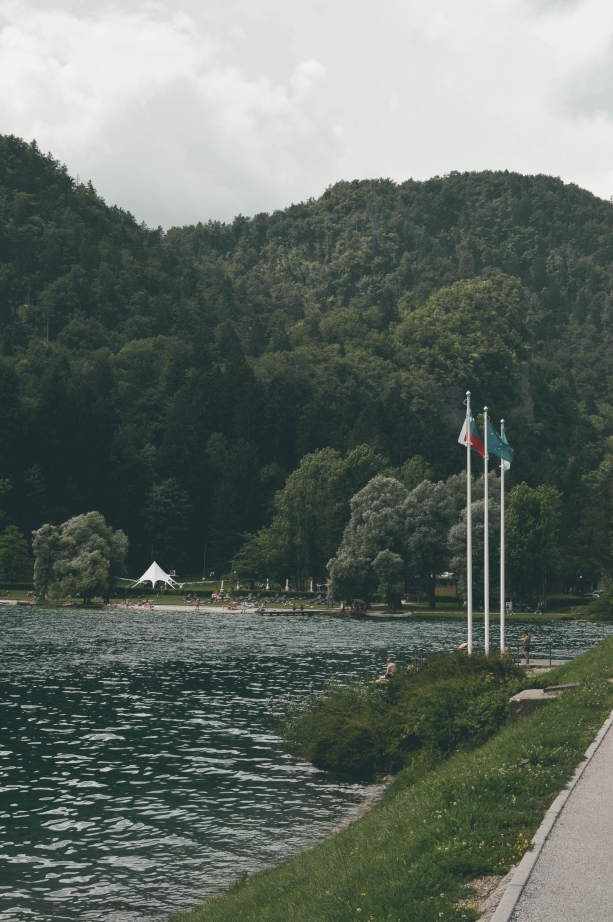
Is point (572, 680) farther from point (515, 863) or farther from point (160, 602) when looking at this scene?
point (160, 602)

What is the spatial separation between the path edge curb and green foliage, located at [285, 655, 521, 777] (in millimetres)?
7808

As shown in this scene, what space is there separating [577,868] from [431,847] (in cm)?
212

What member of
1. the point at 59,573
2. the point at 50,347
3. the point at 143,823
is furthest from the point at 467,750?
the point at 50,347

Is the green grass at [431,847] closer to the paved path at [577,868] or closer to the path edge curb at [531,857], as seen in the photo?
the path edge curb at [531,857]

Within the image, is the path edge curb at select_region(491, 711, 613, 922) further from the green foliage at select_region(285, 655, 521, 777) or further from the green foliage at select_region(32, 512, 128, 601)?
the green foliage at select_region(32, 512, 128, 601)

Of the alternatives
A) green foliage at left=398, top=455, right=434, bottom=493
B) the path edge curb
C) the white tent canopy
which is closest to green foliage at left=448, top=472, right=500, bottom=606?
green foliage at left=398, top=455, right=434, bottom=493

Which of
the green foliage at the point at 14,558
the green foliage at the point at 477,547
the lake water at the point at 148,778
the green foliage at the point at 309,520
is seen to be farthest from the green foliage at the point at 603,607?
the green foliage at the point at 14,558

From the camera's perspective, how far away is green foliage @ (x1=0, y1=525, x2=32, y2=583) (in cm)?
12531

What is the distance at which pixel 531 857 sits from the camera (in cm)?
1130

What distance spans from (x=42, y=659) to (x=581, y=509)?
348ft

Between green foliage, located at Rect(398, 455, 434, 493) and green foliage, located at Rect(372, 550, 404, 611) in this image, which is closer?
green foliage, located at Rect(372, 550, 404, 611)

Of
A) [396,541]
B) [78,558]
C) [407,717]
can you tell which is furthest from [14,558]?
[407,717]

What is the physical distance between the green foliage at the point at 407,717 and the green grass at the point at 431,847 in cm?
385

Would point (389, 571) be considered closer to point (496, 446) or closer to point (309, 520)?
point (309, 520)
